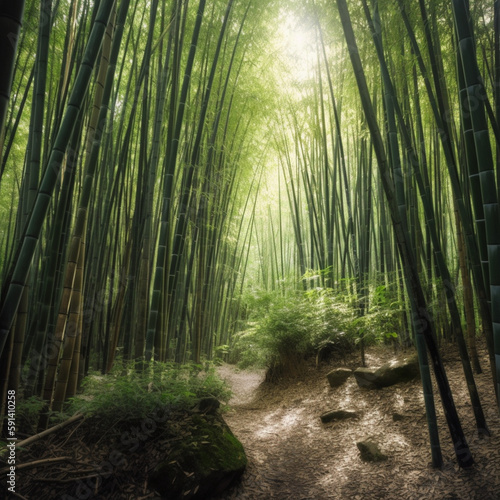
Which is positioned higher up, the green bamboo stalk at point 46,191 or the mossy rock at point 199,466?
the green bamboo stalk at point 46,191

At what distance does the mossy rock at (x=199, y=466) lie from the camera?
5.52 feet

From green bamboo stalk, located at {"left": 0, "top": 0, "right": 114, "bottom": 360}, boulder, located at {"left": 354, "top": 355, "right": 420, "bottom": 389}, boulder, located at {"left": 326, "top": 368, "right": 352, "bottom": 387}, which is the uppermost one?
green bamboo stalk, located at {"left": 0, "top": 0, "right": 114, "bottom": 360}

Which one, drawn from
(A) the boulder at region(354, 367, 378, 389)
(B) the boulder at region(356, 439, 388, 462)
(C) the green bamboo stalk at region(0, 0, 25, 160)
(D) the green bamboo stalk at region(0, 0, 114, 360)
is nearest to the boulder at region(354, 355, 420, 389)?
(A) the boulder at region(354, 367, 378, 389)

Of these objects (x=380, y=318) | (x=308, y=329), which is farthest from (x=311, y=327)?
(x=380, y=318)

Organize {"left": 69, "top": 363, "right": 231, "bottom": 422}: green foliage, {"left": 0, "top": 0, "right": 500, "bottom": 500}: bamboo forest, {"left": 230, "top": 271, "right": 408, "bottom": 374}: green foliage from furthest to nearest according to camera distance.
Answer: {"left": 230, "top": 271, "right": 408, "bottom": 374}: green foliage
{"left": 69, "top": 363, "right": 231, "bottom": 422}: green foliage
{"left": 0, "top": 0, "right": 500, "bottom": 500}: bamboo forest

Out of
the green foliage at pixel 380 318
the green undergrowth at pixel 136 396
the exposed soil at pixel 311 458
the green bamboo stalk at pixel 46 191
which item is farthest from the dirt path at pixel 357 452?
the green bamboo stalk at pixel 46 191

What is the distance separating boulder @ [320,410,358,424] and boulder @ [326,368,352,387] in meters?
0.55

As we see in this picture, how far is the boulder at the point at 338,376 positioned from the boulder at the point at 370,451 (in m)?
1.16

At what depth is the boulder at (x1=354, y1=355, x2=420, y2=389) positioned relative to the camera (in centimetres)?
282

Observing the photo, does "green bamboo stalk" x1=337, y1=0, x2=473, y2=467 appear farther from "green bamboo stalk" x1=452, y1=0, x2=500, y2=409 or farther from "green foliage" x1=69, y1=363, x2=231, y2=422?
"green foliage" x1=69, y1=363, x2=231, y2=422

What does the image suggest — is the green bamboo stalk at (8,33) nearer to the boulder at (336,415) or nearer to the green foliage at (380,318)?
the boulder at (336,415)

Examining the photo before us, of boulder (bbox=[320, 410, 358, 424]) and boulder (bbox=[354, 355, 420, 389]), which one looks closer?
boulder (bbox=[320, 410, 358, 424])

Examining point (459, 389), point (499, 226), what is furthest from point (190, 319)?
point (499, 226)

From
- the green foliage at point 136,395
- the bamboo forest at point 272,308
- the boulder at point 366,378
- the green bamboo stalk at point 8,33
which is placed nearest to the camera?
the green bamboo stalk at point 8,33
